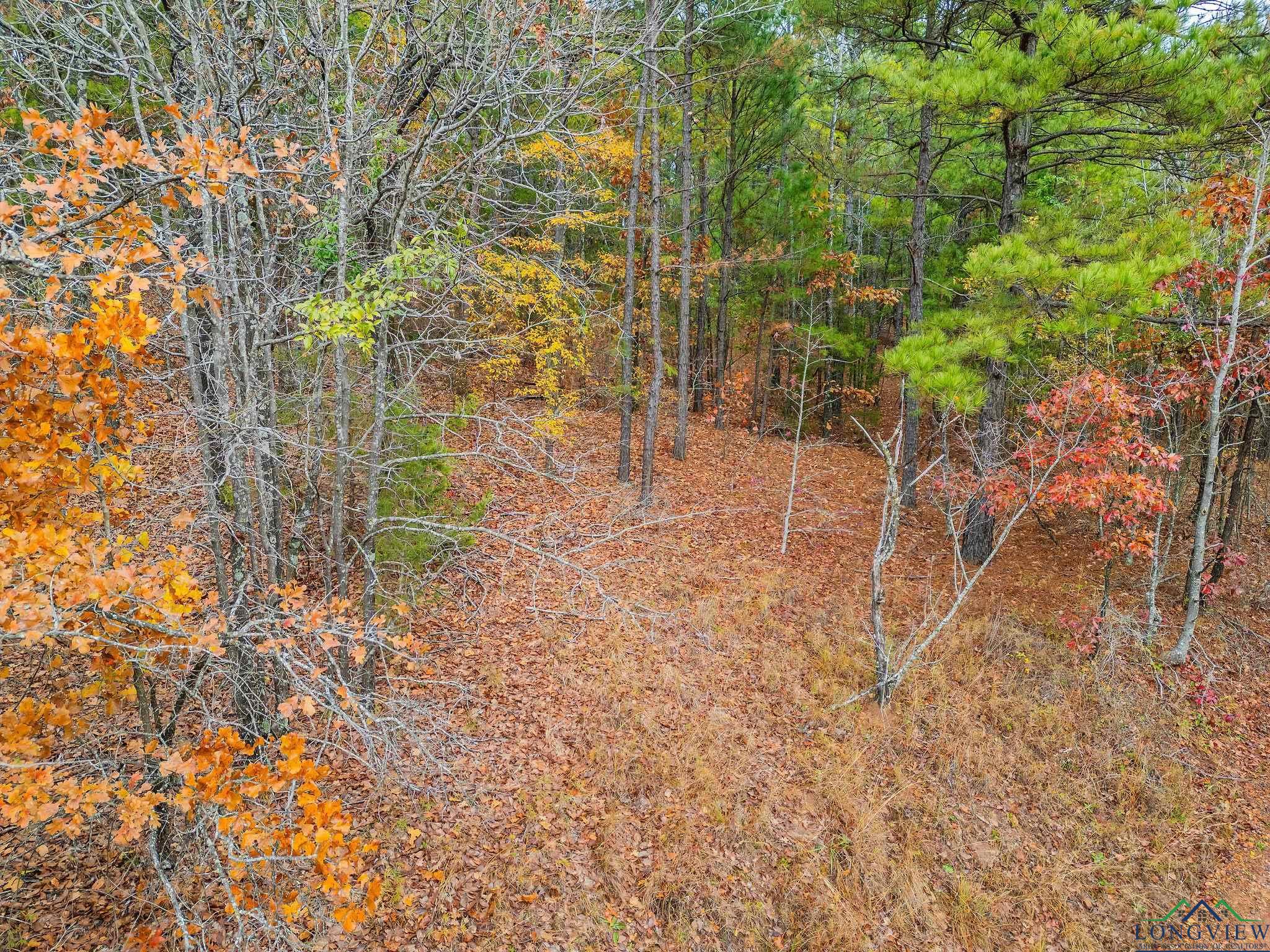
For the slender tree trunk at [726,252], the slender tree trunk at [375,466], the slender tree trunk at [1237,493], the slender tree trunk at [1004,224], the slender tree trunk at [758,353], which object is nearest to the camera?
the slender tree trunk at [375,466]

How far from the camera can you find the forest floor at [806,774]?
5168 mm

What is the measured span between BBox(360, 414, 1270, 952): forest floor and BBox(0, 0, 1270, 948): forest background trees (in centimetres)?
60

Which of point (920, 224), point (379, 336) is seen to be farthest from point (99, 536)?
point (920, 224)

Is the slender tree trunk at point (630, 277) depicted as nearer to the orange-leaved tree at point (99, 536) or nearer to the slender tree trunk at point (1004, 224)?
the slender tree trunk at point (1004, 224)

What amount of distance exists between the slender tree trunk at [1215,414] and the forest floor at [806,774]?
1.88 feet

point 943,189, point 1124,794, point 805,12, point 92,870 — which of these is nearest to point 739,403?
point 943,189

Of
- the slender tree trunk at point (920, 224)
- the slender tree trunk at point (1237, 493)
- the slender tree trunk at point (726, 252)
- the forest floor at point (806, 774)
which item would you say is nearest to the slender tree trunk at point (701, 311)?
the slender tree trunk at point (726, 252)

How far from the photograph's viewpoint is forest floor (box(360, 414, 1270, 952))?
5.17 metres

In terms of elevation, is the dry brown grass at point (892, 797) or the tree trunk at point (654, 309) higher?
the tree trunk at point (654, 309)

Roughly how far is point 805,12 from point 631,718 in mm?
9855

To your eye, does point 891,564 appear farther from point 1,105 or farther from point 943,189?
point 1,105

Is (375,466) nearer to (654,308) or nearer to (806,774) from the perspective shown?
(806,774)

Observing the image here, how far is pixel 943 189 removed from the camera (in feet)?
45.6

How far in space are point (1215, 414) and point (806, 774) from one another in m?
6.03
